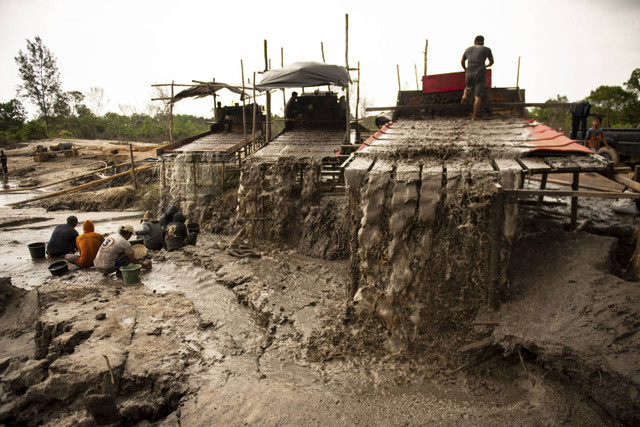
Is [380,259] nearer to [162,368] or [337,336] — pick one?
[337,336]

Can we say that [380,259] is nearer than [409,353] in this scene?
No

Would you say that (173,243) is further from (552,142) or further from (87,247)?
(552,142)

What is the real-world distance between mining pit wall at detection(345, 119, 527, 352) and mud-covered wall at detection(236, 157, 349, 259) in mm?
3199

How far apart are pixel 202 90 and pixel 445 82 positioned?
7972 mm

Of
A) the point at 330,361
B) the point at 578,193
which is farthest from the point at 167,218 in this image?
the point at 578,193

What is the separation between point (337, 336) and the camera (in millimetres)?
4602

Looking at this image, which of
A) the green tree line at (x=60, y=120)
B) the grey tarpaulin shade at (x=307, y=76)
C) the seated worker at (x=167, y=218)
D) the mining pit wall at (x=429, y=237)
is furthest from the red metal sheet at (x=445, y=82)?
the green tree line at (x=60, y=120)

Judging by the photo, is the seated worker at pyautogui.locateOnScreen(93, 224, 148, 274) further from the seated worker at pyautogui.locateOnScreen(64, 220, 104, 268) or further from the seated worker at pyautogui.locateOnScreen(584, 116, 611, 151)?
the seated worker at pyautogui.locateOnScreen(584, 116, 611, 151)

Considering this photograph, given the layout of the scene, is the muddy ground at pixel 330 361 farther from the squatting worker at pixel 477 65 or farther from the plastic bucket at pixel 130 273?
the squatting worker at pixel 477 65

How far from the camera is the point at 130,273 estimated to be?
6.71 m

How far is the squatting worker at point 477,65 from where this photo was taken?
259 inches

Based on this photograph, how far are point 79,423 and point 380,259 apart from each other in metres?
3.32

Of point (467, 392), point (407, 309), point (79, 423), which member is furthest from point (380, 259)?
point (79, 423)

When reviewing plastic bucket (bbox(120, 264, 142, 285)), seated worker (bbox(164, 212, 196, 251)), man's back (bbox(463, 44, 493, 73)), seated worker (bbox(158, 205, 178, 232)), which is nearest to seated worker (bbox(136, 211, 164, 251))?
seated worker (bbox(164, 212, 196, 251))
